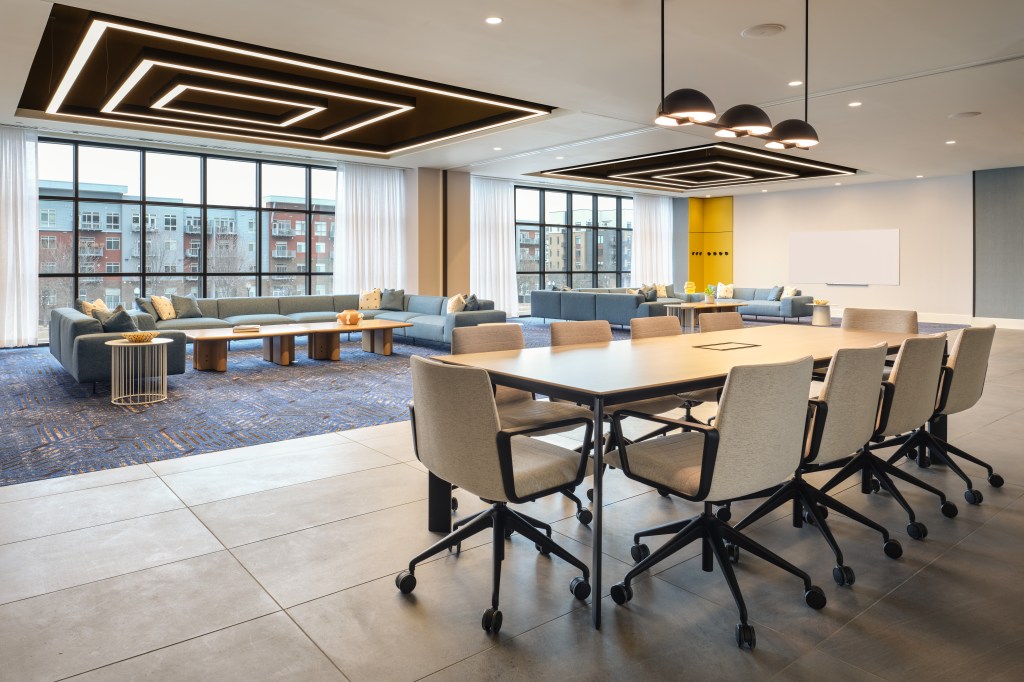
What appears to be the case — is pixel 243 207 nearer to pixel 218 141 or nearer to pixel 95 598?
pixel 218 141

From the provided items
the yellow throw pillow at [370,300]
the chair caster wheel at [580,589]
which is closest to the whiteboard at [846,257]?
the yellow throw pillow at [370,300]

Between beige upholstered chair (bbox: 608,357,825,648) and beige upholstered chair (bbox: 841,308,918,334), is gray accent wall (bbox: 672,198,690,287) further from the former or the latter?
beige upholstered chair (bbox: 608,357,825,648)

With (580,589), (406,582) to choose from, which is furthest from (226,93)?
(580,589)

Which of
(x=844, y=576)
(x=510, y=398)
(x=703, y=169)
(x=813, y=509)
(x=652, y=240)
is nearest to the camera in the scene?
(x=844, y=576)

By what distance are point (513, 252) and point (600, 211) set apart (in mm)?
3277

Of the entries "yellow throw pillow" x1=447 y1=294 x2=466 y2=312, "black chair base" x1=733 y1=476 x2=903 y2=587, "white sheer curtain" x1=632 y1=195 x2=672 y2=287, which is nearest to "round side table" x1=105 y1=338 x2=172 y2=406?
"yellow throw pillow" x1=447 y1=294 x2=466 y2=312

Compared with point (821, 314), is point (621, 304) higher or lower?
higher

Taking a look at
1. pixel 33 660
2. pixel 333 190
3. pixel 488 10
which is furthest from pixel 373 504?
pixel 333 190

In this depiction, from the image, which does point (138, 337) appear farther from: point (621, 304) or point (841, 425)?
point (621, 304)

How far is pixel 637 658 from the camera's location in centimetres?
210

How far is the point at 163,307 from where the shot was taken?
9219mm

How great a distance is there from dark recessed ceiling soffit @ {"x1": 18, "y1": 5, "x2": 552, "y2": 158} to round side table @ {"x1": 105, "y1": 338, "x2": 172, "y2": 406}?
8.53 ft

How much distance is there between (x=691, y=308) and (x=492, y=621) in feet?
38.2

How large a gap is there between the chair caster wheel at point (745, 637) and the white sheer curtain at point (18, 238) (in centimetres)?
1051
